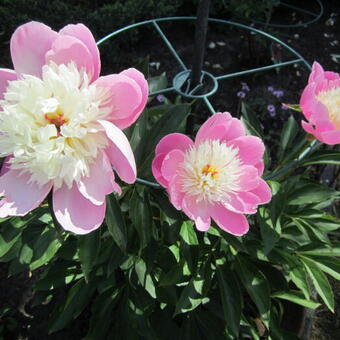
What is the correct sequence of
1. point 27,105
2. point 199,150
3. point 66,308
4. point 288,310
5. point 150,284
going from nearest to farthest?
point 27,105
point 199,150
point 150,284
point 66,308
point 288,310

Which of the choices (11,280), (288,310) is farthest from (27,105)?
(11,280)

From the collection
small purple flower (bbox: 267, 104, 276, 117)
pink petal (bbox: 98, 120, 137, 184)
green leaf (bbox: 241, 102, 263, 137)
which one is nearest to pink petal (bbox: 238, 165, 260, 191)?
pink petal (bbox: 98, 120, 137, 184)

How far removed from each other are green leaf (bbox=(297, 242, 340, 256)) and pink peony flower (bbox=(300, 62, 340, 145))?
477 millimetres

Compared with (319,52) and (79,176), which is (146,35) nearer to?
(319,52)

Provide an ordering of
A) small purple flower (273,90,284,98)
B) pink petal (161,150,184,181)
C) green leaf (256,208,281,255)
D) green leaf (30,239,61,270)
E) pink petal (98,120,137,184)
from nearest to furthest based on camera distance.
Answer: pink petal (98,120,137,184), pink petal (161,150,184,181), green leaf (256,208,281,255), green leaf (30,239,61,270), small purple flower (273,90,284,98)

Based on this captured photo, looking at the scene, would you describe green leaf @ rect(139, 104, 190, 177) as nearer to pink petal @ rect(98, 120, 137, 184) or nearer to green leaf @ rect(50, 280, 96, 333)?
pink petal @ rect(98, 120, 137, 184)

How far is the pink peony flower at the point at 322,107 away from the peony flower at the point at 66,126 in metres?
0.32

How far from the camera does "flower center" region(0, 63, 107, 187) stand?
0.54m

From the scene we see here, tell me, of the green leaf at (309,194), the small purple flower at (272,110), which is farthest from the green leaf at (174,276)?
the small purple flower at (272,110)

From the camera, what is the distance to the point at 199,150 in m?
0.66

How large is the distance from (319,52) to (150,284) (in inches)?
88.9

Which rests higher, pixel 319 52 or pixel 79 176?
pixel 79 176

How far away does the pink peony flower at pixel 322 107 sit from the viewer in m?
0.70

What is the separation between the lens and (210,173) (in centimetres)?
67
